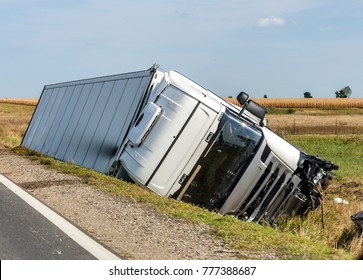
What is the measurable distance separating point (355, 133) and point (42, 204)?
49.3 m

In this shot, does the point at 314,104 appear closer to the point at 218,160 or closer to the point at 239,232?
the point at 218,160

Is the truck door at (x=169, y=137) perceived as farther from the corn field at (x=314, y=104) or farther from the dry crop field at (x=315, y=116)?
the corn field at (x=314, y=104)

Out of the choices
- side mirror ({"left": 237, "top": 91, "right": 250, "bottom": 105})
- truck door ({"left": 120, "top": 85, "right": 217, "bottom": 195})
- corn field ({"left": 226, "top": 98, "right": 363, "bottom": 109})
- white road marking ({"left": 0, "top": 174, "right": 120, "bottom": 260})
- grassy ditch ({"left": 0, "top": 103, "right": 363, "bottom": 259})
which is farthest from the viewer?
corn field ({"left": 226, "top": 98, "right": 363, "bottom": 109})

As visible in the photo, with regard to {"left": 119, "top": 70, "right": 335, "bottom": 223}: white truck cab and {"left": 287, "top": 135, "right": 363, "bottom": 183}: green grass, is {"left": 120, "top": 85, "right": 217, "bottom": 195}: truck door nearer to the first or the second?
{"left": 119, "top": 70, "right": 335, "bottom": 223}: white truck cab

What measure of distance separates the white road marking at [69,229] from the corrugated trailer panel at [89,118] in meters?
3.34

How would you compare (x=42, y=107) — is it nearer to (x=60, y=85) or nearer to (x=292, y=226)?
(x=60, y=85)

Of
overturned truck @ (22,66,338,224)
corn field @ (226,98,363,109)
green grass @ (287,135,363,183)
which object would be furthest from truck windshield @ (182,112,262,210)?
corn field @ (226,98,363,109)

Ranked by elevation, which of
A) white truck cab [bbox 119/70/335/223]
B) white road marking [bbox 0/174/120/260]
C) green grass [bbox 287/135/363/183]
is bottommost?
green grass [bbox 287/135/363/183]

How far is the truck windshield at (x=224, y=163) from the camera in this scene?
12.8 m

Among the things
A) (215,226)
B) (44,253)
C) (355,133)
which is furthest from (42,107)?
(355,133)

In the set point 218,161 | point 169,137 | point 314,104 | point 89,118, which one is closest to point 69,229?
point 169,137

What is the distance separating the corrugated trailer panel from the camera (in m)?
16.3

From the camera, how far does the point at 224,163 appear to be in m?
12.9

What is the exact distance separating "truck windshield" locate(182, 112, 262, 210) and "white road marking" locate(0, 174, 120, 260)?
2.54m
